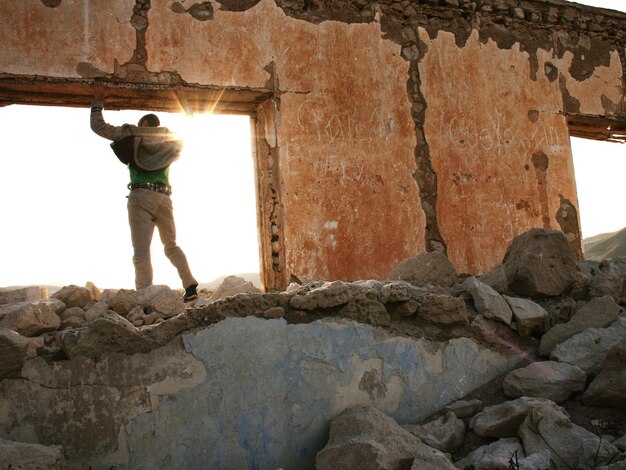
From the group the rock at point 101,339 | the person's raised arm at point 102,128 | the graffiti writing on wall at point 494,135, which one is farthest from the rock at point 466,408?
the graffiti writing on wall at point 494,135

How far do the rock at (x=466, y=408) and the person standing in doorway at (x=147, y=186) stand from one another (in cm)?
212

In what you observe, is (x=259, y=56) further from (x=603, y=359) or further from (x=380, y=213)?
(x=603, y=359)

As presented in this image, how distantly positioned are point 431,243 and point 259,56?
2.13 m

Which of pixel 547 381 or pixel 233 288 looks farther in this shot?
pixel 233 288

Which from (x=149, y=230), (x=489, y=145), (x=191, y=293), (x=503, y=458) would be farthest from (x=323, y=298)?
(x=489, y=145)

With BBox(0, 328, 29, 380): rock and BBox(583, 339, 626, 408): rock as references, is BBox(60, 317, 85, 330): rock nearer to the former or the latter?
BBox(0, 328, 29, 380): rock

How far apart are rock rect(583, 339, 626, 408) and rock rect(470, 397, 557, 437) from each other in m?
0.21

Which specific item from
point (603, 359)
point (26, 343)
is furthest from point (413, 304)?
point (26, 343)

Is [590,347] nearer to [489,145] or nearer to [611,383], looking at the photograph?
[611,383]

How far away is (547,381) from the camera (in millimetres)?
2529

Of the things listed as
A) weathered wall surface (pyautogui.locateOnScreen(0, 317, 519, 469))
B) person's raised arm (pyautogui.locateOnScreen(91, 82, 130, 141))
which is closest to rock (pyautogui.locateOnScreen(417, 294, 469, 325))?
weathered wall surface (pyautogui.locateOnScreen(0, 317, 519, 469))

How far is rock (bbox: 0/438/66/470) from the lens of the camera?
74.4 inches

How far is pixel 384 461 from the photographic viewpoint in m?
2.02

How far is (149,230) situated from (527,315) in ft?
8.24
